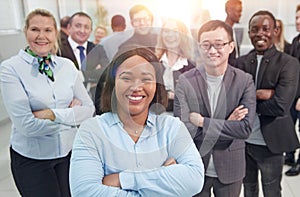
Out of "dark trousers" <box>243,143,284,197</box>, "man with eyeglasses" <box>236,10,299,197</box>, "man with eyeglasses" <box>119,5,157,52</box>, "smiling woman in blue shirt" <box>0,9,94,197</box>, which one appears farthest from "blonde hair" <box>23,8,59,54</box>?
"dark trousers" <box>243,143,284,197</box>

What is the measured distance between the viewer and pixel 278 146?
1.03 m

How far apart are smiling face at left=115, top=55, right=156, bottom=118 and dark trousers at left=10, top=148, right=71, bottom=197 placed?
1.20ft

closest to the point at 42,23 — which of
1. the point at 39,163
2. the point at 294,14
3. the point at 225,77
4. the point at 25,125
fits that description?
the point at 25,125

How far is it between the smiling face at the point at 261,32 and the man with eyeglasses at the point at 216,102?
11 cm

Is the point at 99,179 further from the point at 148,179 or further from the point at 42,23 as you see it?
the point at 42,23

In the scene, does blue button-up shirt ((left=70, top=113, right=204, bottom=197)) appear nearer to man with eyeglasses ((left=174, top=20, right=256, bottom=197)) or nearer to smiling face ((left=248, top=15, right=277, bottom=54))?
man with eyeglasses ((left=174, top=20, right=256, bottom=197))

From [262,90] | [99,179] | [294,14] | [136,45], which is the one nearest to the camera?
[99,179]

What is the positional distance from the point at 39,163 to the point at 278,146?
72cm

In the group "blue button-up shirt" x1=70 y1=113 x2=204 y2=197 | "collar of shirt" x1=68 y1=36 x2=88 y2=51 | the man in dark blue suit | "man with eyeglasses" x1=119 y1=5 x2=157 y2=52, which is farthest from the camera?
"collar of shirt" x1=68 y1=36 x2=88 y2=51

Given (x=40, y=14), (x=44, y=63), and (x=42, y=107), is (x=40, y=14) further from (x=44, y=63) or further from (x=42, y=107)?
(x=42, y=107)

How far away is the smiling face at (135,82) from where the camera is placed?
595 mm

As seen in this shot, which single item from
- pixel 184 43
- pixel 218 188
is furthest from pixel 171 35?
pixel 218 188

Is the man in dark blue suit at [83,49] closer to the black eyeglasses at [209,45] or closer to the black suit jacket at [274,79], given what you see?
the black eyeglasses at [209,45]

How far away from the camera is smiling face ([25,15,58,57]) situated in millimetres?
837
